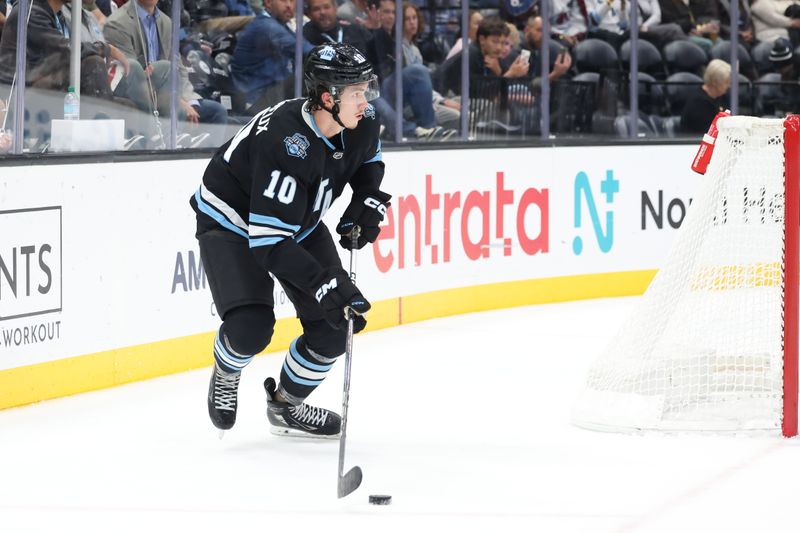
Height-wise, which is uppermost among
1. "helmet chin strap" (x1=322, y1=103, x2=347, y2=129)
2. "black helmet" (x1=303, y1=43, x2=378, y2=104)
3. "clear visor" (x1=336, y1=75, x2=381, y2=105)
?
"black helmet" (x1=303, y1=43, x2=378, y2=104)

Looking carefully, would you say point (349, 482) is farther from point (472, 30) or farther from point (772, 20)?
point (772, 20)

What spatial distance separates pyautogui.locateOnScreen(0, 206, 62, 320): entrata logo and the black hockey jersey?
3.10 ft

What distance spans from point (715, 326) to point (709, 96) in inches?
177

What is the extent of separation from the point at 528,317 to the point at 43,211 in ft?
10.2

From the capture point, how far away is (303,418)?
14.0ft

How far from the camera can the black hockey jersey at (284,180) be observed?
144 inches

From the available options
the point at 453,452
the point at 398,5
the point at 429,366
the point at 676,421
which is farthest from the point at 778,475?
the point at 398,5

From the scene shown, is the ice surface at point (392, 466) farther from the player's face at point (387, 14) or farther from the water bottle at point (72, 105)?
the player's face at point (387, 14)

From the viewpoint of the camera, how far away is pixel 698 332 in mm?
4527

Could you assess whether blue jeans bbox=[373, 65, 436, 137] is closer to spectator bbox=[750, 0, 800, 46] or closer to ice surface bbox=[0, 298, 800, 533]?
ice surface bbox=[0, 298, 800, 533]

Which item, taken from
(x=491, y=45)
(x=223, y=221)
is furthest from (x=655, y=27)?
(x=223, y=221)

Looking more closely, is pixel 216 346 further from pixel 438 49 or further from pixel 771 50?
pixel 771 50

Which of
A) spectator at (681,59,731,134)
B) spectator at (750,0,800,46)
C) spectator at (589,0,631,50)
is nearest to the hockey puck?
spectator at (589,0,631,50)

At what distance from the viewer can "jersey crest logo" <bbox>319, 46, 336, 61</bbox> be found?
3678 mm
